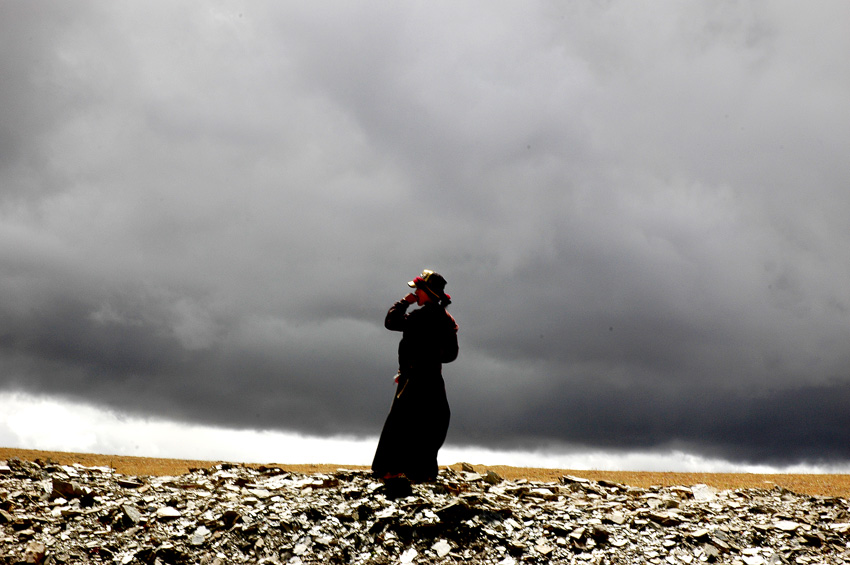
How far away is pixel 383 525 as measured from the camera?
9523mm

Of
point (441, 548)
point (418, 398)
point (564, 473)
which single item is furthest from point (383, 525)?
point (564, 473)

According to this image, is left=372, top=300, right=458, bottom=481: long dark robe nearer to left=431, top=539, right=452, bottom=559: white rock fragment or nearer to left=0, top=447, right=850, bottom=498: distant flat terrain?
left=431, top=539, right=452, bottom=559: white rock fragment

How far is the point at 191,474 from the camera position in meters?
13.0

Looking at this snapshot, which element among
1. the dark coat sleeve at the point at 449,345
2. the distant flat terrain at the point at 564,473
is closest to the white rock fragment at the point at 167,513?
the distant flat terrain at the point at 564,473

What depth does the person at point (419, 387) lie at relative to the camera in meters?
11.0

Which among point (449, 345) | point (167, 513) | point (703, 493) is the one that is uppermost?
point (449, 345)

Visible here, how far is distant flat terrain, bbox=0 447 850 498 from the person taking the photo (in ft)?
46.5

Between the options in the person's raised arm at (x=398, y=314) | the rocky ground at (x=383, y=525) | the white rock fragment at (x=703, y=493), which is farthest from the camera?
the white rock fragment at (x=703, y=493)

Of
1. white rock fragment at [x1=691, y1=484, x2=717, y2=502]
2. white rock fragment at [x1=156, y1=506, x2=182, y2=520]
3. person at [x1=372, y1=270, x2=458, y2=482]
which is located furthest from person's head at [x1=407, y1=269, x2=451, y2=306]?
white rock fragment at [x1=691, y1=484, x2=717, y2=502]

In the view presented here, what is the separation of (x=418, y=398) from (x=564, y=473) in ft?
20.5

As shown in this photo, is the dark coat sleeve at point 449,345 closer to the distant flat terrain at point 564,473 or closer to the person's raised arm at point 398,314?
the person's raised arm at point 398,314

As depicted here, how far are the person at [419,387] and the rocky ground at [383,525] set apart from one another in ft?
1.31

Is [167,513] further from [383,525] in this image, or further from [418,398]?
[418,398]

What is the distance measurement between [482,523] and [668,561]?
8.79 ft
